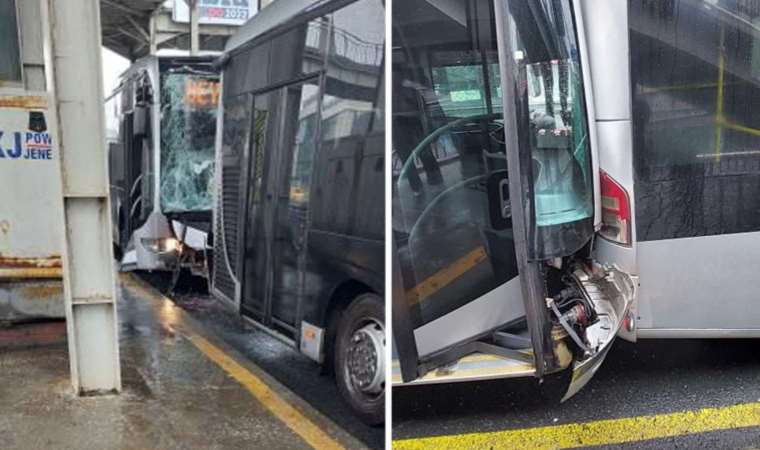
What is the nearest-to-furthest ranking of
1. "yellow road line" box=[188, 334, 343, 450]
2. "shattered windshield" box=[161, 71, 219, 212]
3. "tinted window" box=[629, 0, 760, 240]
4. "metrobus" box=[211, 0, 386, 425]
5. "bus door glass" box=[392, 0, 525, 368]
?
"bus door glass" box=[392, 0, 525, 368] < "metrobus" box=[211, 0, 386, 425] < "tinted window" box=[629, 0, 760, 240] < "yellow road line" box=[188, 334, 343, 450] < "shattered windshield" box=[161, 71, 219, 212]

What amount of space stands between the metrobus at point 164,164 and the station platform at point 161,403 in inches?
19.6

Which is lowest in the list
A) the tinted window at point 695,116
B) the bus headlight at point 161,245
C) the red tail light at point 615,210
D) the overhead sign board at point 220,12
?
the bus headlight at point 161,245

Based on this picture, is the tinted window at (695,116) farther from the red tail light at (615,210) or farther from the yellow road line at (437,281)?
the yellow road line at (437,281)

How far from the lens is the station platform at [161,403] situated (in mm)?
2668

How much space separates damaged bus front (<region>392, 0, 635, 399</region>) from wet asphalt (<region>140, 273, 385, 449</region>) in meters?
0.45

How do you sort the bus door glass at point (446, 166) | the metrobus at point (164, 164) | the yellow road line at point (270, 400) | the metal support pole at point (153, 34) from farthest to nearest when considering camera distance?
the metrobus at point (164, 164)
the metal support pole at point (153, 34)
the yellow road line at point (270, 400)
the bus door glass at point (446, 166)

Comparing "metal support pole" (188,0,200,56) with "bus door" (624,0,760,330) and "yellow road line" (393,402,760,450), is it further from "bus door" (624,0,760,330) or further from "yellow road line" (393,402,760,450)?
"yellow road line" (393,402,760,450)

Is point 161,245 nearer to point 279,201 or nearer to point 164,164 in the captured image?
point 164,164

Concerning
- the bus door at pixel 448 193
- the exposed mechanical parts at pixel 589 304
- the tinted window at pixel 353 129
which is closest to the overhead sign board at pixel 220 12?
the tinted window at pixel 353 129

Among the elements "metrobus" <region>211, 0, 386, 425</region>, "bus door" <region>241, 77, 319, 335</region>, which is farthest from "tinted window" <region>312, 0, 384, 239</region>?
"bus door" <region>241, 77, 319, 335</region>

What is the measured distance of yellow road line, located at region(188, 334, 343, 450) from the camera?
2.56 m

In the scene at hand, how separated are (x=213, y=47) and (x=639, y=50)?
207 centimetres

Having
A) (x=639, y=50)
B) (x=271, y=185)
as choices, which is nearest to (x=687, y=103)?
(x=639, y=50)

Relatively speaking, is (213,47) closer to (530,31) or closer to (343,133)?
(343,133)
